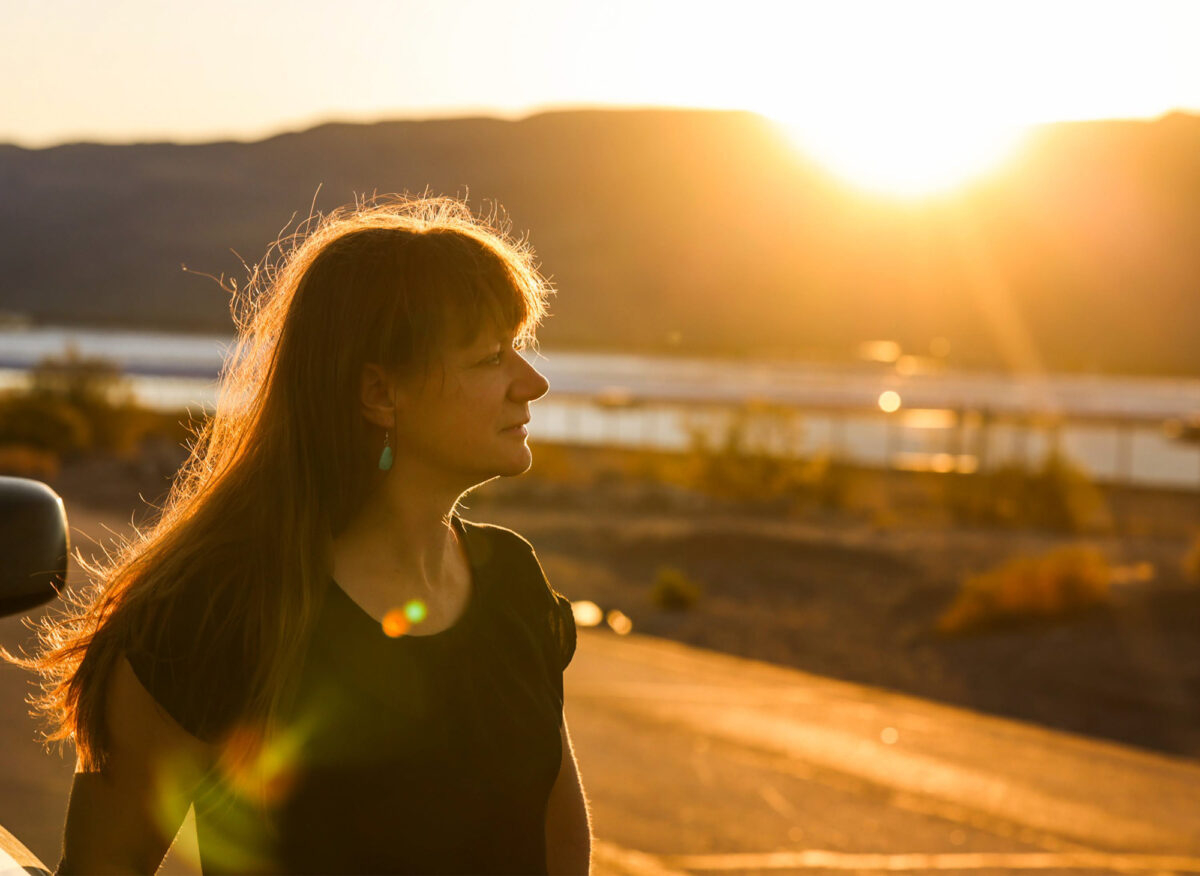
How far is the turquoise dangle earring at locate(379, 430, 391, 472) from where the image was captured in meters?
1.83

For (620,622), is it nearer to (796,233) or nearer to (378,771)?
(378,771)

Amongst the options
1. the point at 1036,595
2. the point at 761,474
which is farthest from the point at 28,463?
the point at 1036,595

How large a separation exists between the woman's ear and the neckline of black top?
0.66 ft

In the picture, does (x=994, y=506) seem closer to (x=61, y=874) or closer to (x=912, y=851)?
(x=912, y=851)

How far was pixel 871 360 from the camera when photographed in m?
105

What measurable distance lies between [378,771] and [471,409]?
448mm

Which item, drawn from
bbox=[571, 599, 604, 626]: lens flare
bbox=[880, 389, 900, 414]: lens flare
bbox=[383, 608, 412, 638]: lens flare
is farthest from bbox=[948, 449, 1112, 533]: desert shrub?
bbox=[880, 389, 900, 414]: lens flare

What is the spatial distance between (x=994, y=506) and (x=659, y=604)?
6978 millimetres

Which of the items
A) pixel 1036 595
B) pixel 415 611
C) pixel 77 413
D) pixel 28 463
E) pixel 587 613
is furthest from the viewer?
pixel 77 413

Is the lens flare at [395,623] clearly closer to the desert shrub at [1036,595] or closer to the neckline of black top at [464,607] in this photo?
the neckline of black top at [464,607]

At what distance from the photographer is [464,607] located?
191cm

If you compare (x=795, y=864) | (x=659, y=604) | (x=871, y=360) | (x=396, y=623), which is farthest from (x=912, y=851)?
(x=871, y=360)

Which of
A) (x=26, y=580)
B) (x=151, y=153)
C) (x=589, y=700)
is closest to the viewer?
(x=26, y=580)

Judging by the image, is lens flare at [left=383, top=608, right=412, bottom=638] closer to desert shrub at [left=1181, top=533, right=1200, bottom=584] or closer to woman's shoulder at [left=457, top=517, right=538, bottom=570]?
woman's shoulder at [left=457, top=517, right=538, bottom=570]
